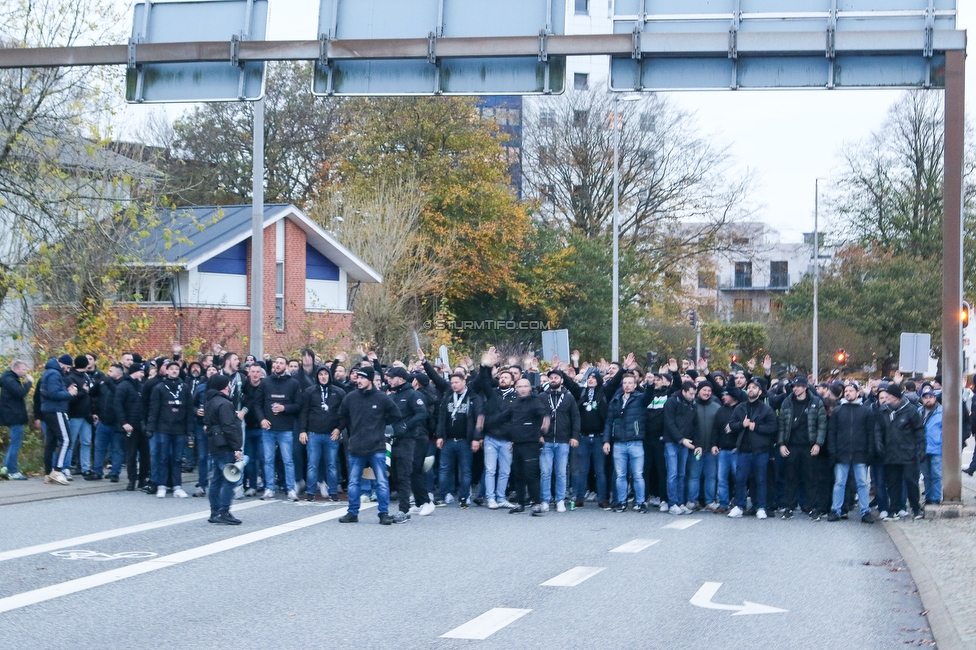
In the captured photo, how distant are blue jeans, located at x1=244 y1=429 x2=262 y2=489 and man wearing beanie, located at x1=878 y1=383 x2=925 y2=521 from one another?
8.44m

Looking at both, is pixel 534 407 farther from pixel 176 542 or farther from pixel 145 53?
pixel 145 53

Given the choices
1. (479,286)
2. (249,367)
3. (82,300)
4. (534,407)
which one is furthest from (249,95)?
(479,286)

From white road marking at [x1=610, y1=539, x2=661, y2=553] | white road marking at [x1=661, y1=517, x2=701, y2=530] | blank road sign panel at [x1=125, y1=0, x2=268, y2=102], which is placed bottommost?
white road marking at [x1=661, y1=517, x2=701, y2=530]

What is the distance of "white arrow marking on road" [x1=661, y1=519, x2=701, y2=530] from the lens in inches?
588

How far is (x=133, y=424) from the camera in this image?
16.7 meters

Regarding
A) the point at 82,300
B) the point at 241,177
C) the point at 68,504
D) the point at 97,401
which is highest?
the point at 241,177

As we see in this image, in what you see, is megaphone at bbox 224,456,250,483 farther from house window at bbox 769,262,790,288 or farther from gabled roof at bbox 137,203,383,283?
house window at bbox 769,262,790,288

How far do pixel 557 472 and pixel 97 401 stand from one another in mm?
7011

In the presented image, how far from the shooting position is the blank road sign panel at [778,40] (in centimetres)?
1431

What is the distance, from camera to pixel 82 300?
24594 mm

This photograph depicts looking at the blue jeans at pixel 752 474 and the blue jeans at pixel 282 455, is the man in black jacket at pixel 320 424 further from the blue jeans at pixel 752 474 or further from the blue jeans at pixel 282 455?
the blue jeans at pixel 752 474

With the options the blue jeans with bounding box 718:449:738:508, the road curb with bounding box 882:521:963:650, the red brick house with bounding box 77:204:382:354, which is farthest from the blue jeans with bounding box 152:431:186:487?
the red brick house with bounding box 77:204:382:354

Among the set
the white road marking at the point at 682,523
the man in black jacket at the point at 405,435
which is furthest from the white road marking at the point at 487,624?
the white road marking at the point at 682,523

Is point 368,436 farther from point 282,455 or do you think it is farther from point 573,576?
point 573,576
